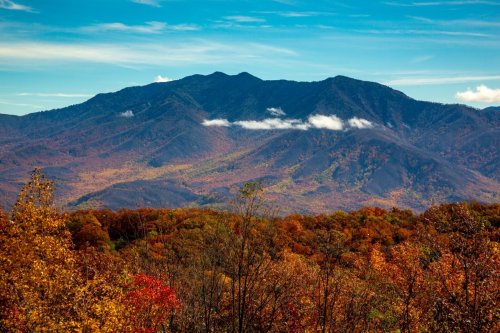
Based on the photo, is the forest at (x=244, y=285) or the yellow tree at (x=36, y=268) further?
the yellow tree at (x=36, y=268)

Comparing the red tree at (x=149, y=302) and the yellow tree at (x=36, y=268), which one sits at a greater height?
the yellow tree at (x=36, y=268)

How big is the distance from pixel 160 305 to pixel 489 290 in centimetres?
2704

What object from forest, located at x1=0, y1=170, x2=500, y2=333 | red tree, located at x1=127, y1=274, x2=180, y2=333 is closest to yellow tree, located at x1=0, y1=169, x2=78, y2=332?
forest, located at x1=0, y1=170, x2=500, y2=333

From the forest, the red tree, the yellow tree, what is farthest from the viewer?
the red tree

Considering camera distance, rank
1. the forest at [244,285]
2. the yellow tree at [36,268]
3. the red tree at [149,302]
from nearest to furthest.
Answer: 1. the forest at [244,285]
2. the yellow tree at [36,268]
3. the red tree at [149,302]

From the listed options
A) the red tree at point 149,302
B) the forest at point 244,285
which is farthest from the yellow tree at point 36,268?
the red tree at point 149,302

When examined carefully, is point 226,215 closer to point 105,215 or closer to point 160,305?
point 160,305

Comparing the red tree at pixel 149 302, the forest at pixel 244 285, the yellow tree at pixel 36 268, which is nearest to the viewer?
→ the forest at pixel 244 285

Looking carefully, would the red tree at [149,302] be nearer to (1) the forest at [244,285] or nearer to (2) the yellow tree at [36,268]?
(1) the forest at [244,285]

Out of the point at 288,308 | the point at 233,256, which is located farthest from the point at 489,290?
the point at 288,308

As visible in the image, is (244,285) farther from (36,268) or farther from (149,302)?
(36,268)

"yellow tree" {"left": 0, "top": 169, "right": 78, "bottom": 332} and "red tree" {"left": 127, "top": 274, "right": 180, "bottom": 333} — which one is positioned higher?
"yellow tree" {"left": 0, "top": 169, "right": 78, "bottom": 332}

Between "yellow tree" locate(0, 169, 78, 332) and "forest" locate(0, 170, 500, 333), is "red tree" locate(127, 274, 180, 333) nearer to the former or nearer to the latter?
"forest" locate(0, 170, 500, 333)

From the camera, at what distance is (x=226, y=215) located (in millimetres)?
32156
